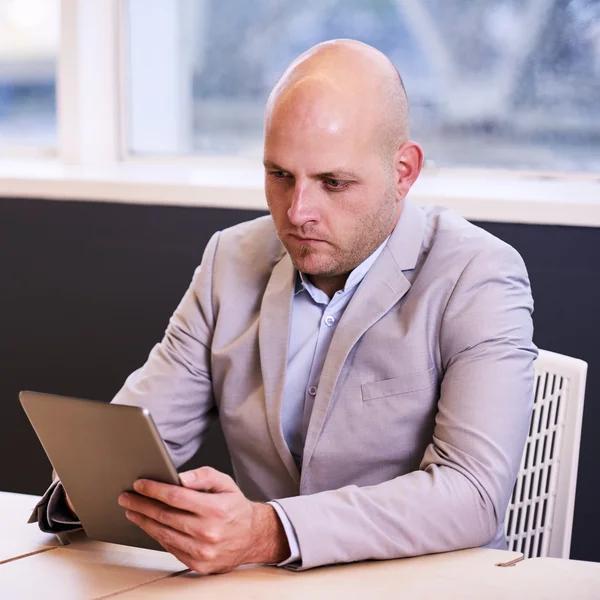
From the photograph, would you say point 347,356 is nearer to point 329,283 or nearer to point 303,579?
point 329,283

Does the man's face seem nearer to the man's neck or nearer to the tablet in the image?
the man's neck

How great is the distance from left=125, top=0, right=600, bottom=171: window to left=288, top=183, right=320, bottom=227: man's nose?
1314 mm

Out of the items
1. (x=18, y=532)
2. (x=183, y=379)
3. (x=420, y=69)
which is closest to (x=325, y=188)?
(x=183, y=379)

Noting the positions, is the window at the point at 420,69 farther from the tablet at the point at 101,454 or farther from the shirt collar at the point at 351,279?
the tablet at the point at 101,454

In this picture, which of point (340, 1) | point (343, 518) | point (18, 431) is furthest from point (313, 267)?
point (18, 431)

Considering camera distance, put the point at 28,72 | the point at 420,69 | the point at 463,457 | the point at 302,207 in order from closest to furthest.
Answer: the point at 463,457
the point at 302,207
the point at 420,69
the point at 28,72

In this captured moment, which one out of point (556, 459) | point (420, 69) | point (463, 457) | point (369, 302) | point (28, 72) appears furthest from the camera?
point (28, 72)

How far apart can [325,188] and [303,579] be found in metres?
0.65

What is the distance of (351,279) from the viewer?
1719 mm

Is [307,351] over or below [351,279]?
below

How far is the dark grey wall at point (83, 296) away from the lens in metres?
2.73

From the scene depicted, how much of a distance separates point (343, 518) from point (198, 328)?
0.60 meters

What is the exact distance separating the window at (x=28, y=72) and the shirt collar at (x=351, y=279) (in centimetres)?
179

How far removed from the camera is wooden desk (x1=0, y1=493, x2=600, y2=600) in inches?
47.9
